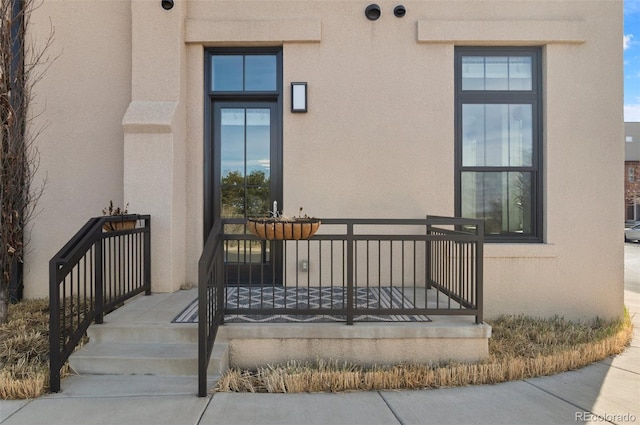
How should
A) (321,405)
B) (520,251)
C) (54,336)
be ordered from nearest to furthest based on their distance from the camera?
(321,405) → (54,336) → (520,251)

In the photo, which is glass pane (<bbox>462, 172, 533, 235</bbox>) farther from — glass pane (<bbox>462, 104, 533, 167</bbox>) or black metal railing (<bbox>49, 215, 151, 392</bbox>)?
black metal railing (<bbox>49, 215, 151, 392</bbox>)

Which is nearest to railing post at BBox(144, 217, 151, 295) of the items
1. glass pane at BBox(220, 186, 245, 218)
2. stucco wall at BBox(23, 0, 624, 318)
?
stucco wall at BBox(23, 0, 624, 318)

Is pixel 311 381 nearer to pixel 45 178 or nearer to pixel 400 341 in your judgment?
pixel 400 341

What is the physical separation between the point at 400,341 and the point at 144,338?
2.13m

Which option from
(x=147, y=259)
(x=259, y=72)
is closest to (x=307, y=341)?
(x=147, y=259)

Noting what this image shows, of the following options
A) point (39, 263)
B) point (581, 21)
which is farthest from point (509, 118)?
point (39, 263)

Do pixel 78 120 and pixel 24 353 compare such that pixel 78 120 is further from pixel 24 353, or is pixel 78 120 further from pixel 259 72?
pixel 24 353

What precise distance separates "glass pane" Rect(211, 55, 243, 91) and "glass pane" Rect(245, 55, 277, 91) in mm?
99

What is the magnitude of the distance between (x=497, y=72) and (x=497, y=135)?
2.49 ft

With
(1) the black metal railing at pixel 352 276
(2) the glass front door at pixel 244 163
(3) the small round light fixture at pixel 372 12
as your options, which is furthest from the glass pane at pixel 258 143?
(3) the small round light fixture at pixel 372 12

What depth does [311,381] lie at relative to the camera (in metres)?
2.86

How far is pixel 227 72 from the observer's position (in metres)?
4.77

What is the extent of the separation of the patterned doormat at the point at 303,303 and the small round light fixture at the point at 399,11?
318cm

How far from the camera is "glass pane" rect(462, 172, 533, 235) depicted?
4.71m
